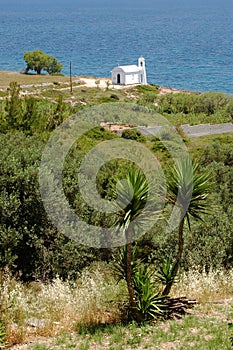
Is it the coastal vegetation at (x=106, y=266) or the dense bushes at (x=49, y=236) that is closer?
the coastal vegetation at (x=106, y=266)

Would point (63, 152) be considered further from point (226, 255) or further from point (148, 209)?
point (148, 209)

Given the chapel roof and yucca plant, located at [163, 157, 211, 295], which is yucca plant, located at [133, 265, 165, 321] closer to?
yucca plant, located at [163, 157, 211, 295]

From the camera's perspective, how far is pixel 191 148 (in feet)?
113

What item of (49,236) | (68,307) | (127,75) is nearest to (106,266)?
(49,236)

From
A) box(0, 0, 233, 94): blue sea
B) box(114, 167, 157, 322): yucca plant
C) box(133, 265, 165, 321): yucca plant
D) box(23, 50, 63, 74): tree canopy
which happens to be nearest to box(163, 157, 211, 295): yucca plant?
box(114, 167, 157, 322): yucca plant

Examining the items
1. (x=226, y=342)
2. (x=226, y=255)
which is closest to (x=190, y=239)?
(x=226, y=255)

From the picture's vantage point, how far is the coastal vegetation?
25.4 feet

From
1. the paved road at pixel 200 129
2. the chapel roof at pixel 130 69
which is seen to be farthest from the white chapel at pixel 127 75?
the paved road at pixel 200 129

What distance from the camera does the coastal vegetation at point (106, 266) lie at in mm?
7730

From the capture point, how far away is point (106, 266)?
11.5 meters

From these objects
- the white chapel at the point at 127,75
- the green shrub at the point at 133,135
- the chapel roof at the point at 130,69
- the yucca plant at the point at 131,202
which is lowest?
the green shrub at the point at 133,135

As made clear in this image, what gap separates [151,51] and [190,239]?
142158 millimetres

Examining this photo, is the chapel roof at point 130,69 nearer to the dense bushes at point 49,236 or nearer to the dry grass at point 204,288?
the dense bushes at point 49,236

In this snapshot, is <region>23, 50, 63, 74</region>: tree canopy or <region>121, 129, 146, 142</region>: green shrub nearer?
<region>121, 129, 146, 142</region>: green shrub
